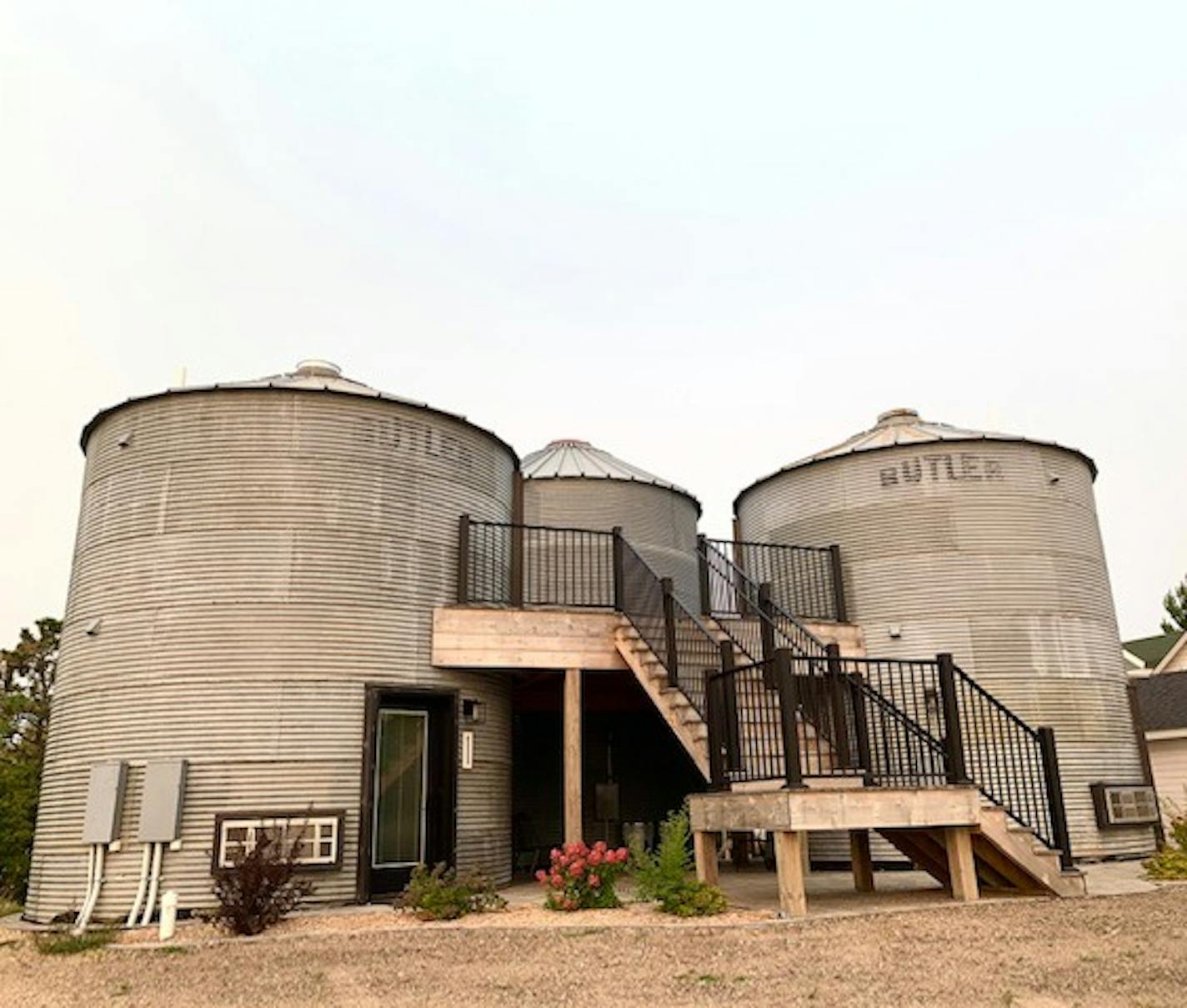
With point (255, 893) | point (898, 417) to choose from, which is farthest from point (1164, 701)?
point (255, 893)

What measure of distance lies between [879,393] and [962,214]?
16.4 ft

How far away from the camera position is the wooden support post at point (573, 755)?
10.2 m

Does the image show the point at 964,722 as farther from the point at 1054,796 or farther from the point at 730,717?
the point at 730,717

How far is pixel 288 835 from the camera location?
29.7ft

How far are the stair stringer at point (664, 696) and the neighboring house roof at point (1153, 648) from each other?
28.3 m

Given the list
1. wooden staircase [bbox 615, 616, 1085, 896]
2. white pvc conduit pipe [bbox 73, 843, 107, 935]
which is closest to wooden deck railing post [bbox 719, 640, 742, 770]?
wooden staircase [bbox 615, 616, 1085, 896]

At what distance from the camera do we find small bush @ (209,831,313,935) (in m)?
7.87

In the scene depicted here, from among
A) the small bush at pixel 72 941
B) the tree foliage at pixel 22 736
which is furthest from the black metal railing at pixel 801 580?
the tree foliage at pixel 22 736

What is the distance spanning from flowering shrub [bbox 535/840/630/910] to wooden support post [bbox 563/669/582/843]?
1448mm

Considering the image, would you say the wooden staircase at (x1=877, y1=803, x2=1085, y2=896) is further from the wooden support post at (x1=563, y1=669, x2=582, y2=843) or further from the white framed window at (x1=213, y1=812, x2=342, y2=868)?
the white framed window at (x1=213, y1=812, x2=342, y2=868)

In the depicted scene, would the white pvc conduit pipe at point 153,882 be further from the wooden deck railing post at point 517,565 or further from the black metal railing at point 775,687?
the wooden deck railing post at point 517,565

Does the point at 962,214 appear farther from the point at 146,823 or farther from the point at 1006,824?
the point at 146,823

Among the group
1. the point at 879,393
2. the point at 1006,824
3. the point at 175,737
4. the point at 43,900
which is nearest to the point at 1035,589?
the point at 1006,824

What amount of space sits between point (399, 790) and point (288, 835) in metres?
1.35
